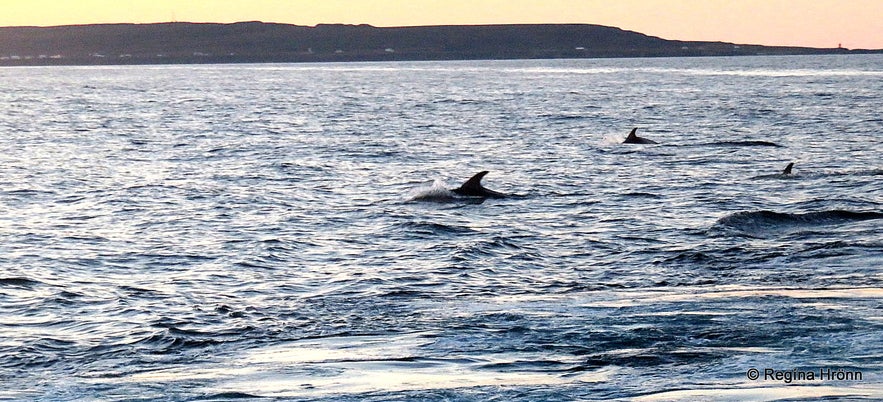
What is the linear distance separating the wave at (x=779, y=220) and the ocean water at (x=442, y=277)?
71 mm

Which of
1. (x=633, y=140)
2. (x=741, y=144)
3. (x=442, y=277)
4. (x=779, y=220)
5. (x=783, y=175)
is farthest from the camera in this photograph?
(x=633, y=140)

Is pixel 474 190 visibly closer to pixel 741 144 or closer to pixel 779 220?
pixel 779 220

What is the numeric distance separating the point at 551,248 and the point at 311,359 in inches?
316

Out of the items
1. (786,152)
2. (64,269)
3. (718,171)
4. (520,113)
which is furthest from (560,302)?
(520,113)

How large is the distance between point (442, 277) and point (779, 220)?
7107 millimetres

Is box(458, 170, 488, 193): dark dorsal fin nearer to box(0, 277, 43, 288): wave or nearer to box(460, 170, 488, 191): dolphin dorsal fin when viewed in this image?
box(460, 170, 488, 191): dolphin dorsal fin

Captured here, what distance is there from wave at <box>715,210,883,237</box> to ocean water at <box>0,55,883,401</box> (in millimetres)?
71

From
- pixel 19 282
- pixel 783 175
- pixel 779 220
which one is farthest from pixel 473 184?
pixel 19 282

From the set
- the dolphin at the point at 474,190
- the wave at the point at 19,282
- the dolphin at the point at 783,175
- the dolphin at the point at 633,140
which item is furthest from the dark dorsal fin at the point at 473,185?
the dolphin at the point at 633,140

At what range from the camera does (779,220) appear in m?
21.2

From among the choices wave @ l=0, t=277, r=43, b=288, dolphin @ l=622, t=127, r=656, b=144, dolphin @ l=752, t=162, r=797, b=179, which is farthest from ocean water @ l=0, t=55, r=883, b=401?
dolphin @ l=622, t=127, r=656, b=144

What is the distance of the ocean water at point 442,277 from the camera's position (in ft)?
36.0

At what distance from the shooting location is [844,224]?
20719mm

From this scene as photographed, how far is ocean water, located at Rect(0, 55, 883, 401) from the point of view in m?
11.0
